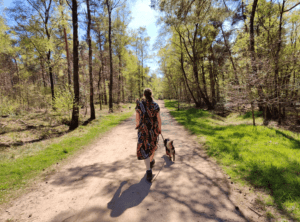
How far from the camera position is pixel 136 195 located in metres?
3.05

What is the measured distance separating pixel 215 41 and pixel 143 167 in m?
17.9

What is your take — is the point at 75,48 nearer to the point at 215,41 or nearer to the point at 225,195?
the point at 225,195

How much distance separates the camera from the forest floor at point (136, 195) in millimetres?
2559

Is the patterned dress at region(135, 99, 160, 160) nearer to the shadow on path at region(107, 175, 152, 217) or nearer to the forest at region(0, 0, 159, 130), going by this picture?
the shadow on path at region(107, 175, 152, 217)

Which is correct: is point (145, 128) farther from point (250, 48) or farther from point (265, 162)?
point (250, 48)

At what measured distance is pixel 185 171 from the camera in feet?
13.2

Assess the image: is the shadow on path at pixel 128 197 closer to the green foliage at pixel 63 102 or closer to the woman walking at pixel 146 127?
the woman walking at pixel 146 127

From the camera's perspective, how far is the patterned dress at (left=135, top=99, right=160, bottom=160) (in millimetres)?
3660

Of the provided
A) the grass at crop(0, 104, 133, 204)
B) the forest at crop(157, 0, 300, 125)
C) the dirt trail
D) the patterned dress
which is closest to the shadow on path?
the dirt trail


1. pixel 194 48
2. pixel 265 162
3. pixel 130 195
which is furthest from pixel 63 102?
pixel 194 48

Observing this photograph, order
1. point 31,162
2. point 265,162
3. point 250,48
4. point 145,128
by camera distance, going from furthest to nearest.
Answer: point 250,48
point 31,162
point 265,162
point 145,128

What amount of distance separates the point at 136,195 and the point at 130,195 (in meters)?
0.13

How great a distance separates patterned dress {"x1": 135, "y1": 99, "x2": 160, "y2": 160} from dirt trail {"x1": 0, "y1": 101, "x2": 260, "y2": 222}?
737 mm

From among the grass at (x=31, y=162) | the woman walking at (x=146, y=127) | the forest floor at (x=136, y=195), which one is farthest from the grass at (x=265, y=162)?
the grass at (x=31, y=162)
